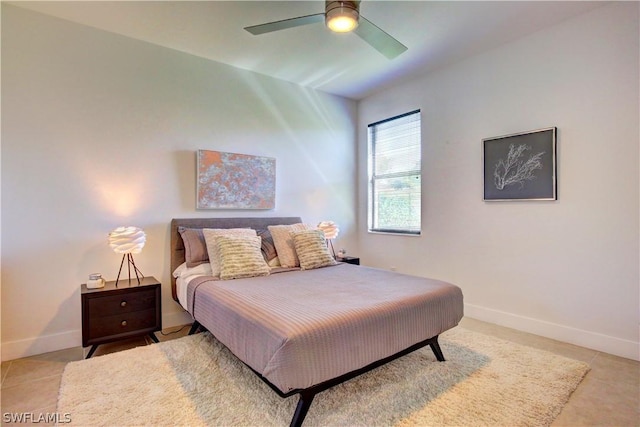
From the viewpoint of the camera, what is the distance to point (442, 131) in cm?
386

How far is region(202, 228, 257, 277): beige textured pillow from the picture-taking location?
9.34ft

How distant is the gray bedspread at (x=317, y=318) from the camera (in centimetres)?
161

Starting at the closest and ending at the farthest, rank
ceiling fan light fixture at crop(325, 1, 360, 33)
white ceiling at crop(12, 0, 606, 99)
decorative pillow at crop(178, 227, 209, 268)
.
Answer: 1. ceiling fan light fixture at crop(325, 1, 360, 33)
2. white ceiling at crop(12, 0, 606, 99)
3. decorative pillow at crop(178, 227, 209, 268)

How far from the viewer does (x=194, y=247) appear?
311cm

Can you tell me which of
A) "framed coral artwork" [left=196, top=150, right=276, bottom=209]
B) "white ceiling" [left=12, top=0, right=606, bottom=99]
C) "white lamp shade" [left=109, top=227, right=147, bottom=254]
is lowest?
"white lamp shade" [left=109, top=227, right=147, bottom=254]

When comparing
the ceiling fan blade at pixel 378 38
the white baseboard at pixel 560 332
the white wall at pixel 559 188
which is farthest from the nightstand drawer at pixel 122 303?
the white baseboard at pixel 560 332

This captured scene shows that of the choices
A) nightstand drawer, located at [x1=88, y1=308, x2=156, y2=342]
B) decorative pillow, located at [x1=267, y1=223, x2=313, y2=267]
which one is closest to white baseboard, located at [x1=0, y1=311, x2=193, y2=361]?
nightstand drawer, located at [x1=88, y1=308, x2=156, y2=342]

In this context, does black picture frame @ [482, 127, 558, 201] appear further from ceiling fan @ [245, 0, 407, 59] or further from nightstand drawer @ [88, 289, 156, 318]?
nightstand drawer @ [88, 289, 156, 318]

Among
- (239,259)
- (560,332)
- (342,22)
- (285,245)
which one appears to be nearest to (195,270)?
(239,259)

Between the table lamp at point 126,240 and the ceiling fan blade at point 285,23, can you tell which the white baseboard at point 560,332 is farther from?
the table lamp at point 126,240

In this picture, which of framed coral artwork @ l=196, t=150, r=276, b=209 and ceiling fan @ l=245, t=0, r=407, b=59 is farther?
framed coral artwork @ l=196, t=150, r=276, b=209

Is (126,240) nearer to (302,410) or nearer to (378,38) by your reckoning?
(302,410)

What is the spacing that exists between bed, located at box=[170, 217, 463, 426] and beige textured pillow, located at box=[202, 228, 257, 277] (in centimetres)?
3

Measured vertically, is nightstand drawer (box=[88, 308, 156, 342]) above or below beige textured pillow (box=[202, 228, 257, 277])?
below
